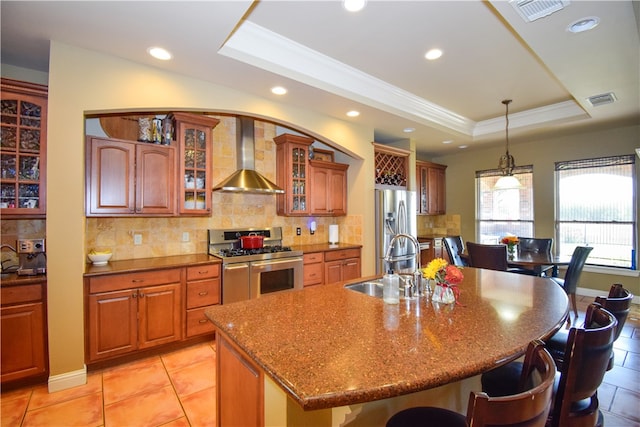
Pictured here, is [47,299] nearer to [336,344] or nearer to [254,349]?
[254,349]

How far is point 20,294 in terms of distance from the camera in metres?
2.33

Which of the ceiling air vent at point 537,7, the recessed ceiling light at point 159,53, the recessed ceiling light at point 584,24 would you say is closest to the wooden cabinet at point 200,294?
the recessed ceiling light at point 159,53

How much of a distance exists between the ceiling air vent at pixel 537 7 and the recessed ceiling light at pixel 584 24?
32 centimetres

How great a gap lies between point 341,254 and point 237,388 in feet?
9.98

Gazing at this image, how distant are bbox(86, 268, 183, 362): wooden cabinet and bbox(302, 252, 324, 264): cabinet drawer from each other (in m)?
1.52

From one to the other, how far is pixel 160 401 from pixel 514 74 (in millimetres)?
4496

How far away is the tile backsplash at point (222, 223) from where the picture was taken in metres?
3.25

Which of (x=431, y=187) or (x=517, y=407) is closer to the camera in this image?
(x=517, y=407)

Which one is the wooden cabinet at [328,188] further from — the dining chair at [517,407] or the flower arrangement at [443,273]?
the dining chair at [517,407]

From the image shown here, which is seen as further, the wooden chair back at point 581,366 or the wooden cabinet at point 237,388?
the wooden cabinet at point 237,388

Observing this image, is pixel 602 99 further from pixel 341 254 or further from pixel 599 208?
pixel 341 254

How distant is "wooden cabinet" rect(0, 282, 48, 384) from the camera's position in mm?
2287

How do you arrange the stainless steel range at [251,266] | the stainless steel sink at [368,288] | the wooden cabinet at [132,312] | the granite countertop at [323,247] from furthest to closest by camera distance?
the granite countertop at [323,247] → the stainless steel range at [251,266] → the wooden cabinet at [132,312] → the stainless steel sink at [368,288]

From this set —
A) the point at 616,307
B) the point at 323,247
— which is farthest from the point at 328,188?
the point at 616,307
